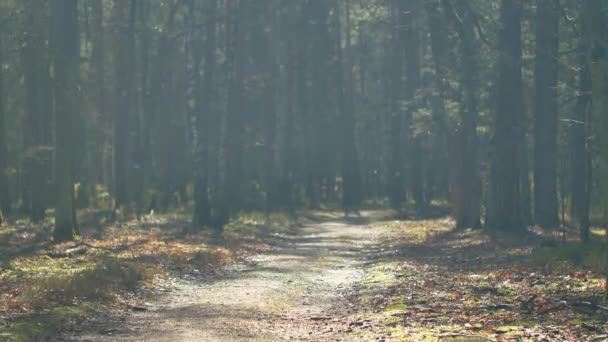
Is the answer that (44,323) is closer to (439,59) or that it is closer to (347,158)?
(439,59)

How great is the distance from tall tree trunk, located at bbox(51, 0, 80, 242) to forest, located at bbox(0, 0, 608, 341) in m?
0.05

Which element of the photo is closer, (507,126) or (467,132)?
(507,126)

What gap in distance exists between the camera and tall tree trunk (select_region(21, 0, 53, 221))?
1281 inches

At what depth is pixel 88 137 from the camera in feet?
188

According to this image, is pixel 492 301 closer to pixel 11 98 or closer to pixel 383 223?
pixel 383 223

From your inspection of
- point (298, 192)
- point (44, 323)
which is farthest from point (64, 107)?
point (298, 192)

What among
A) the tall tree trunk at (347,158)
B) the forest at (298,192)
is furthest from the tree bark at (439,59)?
the tall tree trunk at (347,158)

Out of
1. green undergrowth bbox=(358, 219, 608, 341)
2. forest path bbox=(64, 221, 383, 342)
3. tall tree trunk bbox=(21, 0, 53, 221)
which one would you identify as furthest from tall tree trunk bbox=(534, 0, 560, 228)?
tall tree trunk bbox=(21, 0, 53, 221)

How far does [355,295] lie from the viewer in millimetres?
16969

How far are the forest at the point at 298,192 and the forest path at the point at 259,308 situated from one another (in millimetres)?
65

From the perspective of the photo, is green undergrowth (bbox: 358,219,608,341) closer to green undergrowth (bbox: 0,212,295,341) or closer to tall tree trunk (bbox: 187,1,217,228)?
green undergrowth (bbox: 0,212,295,341)

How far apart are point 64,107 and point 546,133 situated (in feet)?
48.3

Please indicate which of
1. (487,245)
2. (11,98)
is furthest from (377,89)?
(487,245)

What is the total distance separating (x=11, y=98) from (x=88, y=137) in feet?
24.8
